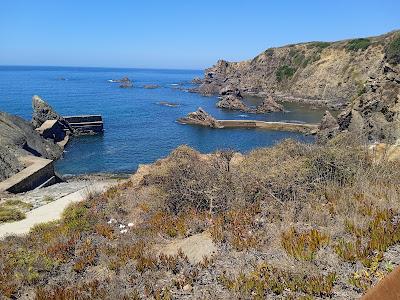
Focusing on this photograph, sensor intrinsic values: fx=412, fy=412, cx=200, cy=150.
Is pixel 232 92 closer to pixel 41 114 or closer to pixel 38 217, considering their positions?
pixel 41 114

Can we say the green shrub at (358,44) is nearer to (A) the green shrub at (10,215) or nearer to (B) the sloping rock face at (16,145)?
(B) the sloping rock face at (16,145)

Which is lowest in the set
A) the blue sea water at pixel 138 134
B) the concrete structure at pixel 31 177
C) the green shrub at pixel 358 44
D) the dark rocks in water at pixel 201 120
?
the blue sea water at pixel 138 134

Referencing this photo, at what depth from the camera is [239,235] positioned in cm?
789

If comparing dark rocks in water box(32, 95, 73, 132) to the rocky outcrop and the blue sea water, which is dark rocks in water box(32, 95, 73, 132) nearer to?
the blue sea water

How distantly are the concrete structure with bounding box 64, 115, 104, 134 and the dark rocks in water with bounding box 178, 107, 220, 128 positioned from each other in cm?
1321

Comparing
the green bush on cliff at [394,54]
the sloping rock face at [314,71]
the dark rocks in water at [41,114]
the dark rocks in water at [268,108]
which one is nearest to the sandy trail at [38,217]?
the dark rocks in water at [41,114]

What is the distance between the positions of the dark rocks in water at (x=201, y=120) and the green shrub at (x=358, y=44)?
51810 millimetres

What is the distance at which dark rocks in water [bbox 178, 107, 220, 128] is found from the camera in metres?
57.7

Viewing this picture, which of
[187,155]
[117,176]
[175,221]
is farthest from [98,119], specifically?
[175,221]

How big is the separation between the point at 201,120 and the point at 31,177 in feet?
126

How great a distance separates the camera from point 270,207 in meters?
9.24

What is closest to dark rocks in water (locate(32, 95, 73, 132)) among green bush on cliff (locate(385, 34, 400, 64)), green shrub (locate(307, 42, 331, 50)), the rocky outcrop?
the rocky outcrop

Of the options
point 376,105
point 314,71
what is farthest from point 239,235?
point 314,71

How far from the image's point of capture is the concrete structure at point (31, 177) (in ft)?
65.1
